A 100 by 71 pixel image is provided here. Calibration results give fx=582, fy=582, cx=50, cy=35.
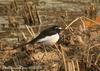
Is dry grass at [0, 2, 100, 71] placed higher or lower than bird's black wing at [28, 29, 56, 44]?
lower

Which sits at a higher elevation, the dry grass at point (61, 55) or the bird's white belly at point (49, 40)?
the bird's white belly at point (49, 40)

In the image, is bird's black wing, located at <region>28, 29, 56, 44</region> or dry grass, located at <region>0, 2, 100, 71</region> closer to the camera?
dry grass, located at <region>0, 2, 100, 71</region>

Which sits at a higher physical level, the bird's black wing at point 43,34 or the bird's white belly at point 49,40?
the bird's black wing at point 43,34

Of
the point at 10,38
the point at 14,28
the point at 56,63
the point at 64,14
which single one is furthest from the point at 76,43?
the point at 64,14

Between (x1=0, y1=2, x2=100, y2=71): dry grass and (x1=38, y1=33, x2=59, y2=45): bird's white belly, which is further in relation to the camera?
(x1=38, y1=33, x2=59, y2=45): bird's white belly

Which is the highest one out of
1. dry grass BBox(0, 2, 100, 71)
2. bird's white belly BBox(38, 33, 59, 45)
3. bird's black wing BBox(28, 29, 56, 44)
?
bird's black wing BBox(28, 29, 56, 44)

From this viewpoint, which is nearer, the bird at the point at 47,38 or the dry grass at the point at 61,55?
the dry grass at the point at 61,55

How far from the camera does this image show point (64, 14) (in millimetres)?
13398

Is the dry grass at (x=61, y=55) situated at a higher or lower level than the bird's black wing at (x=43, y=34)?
lower

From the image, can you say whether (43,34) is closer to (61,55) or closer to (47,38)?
(47,38)

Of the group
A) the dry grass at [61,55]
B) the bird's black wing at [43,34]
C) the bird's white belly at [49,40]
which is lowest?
the dry grass at [61,55]

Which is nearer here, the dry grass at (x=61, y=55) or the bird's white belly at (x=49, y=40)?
the dry grass at (x=61, y=55)

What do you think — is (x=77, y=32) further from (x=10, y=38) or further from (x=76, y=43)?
(x=10, y=38)

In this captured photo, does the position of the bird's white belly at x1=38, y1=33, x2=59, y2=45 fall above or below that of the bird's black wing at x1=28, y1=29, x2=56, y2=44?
below
